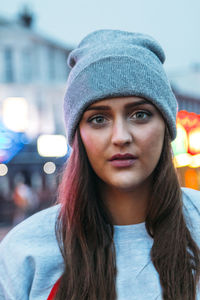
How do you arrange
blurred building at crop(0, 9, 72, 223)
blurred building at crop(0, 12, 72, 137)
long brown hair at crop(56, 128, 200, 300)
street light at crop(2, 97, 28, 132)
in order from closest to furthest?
long brown hair at crop(56, 128, 200, 300), street light at crop(2, 97, 28, 132), blurred building at crop(0, 9, 72, 223), blurred building at crop(0, 12, 72, 137)

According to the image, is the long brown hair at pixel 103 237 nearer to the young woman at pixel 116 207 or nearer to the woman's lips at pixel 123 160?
the young woman at pixel 116 207

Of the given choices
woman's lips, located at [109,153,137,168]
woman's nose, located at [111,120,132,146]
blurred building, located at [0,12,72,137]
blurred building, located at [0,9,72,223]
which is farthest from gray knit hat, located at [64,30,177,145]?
blurred building, located at [0,12,72,137]

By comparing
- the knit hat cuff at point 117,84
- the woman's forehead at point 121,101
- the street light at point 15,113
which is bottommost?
the street light at point 15,113

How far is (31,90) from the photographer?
20.7 m

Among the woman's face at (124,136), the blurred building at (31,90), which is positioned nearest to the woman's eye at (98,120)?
the woman's face at (124,136)

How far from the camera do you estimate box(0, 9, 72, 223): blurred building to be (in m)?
20.0

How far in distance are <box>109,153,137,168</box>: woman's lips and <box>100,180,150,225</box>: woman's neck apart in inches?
8.3

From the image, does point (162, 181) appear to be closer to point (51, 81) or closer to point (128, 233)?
point (128, 233)

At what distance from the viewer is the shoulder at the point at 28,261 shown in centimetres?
165

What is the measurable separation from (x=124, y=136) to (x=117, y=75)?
0.24m

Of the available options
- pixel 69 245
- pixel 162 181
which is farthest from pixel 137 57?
pixel 69 245

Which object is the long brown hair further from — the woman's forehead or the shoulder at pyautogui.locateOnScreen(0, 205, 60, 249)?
the woman's forehead

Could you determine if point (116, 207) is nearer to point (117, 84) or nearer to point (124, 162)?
point (124, 162)

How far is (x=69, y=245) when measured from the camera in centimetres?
168
